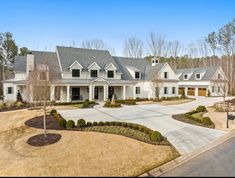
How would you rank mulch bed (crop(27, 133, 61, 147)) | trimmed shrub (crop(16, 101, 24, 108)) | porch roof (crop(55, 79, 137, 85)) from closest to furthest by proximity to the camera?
1. mulch bed (crop(27, 133, 61, 147))
2. trimmed shrub (crop(16, 101, 24, 108))
3. porch roof (crop(55, 79, 137, 85))

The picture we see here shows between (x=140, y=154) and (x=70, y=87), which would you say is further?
(x=70, y=87)

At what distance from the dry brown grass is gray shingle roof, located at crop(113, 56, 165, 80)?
2434cm

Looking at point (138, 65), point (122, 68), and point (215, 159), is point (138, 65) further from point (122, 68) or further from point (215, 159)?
point (215, 159)

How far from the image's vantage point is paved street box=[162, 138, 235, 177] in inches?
290

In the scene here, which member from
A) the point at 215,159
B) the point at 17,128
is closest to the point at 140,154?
the point at 215,159

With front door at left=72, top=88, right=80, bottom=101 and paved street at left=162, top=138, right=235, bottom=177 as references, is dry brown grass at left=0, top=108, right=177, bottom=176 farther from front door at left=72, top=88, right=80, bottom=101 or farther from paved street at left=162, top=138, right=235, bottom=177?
front door at left=72, top=88, right=80, bottom=101

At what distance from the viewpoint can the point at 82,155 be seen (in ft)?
29.8

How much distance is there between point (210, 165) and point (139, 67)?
31.5 metres

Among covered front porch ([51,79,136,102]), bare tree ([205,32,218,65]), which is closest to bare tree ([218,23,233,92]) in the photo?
bare tree ([205,32,218,65])

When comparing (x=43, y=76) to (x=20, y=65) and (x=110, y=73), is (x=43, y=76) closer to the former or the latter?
(x=20, y=65)

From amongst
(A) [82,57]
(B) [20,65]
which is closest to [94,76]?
(A) [82,57]

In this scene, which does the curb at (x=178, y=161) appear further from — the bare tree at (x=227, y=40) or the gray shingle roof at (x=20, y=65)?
the bare tree at (x=227, y=40)

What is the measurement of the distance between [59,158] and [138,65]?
105 ft

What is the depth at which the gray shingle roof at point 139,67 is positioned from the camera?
35491mm
